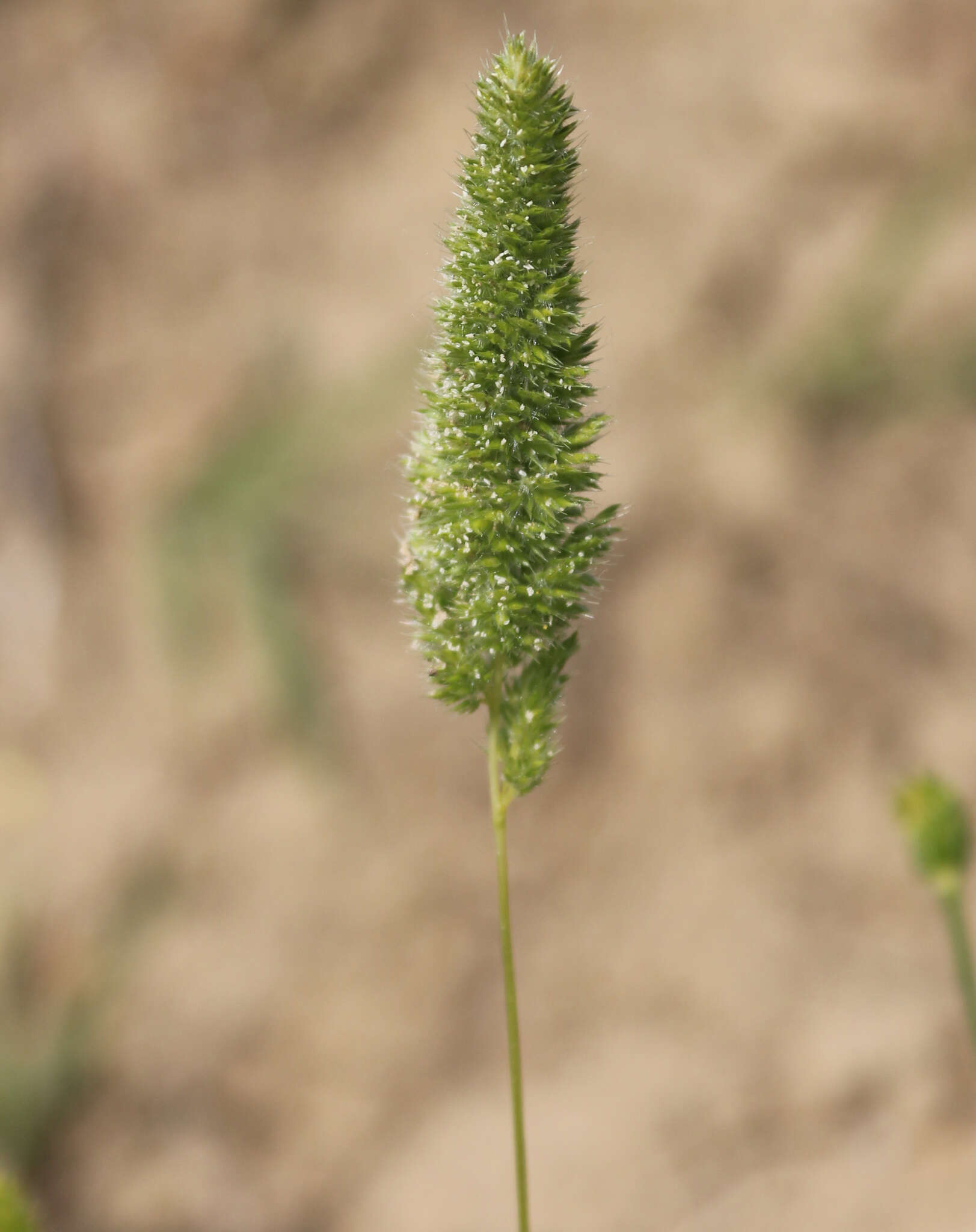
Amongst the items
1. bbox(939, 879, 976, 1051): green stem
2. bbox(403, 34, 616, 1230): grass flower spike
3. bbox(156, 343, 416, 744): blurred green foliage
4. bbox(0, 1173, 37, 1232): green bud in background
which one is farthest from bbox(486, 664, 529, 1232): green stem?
bbox(156, 343, 416, 744): blurred green foliage

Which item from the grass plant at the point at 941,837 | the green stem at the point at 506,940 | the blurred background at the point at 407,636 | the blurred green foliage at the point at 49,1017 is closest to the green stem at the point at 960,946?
the grass plant at the point at 941,837

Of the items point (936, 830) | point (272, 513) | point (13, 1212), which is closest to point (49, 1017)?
point (272, 513)

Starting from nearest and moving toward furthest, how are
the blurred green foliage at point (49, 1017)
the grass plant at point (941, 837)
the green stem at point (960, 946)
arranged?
the green stem at point (960, 946) < the grass plant at point (941, 837) < the blurred green foliage at point (49, 1017)

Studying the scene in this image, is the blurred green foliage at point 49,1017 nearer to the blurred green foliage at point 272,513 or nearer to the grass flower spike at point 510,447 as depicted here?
the blurred green foliage at point 272,513

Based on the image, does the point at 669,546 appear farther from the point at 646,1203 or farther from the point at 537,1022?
the point at 646,1203

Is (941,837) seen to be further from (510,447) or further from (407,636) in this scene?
(407,636)

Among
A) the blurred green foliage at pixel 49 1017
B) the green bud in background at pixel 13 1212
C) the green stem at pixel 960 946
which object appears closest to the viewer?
the green bud in background at pixel 13 1212

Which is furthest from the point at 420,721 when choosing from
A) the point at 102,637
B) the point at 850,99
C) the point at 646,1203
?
the point at 850,99

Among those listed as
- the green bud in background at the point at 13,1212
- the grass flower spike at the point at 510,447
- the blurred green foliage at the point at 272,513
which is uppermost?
the blurred green foliage at the point at 272,513
